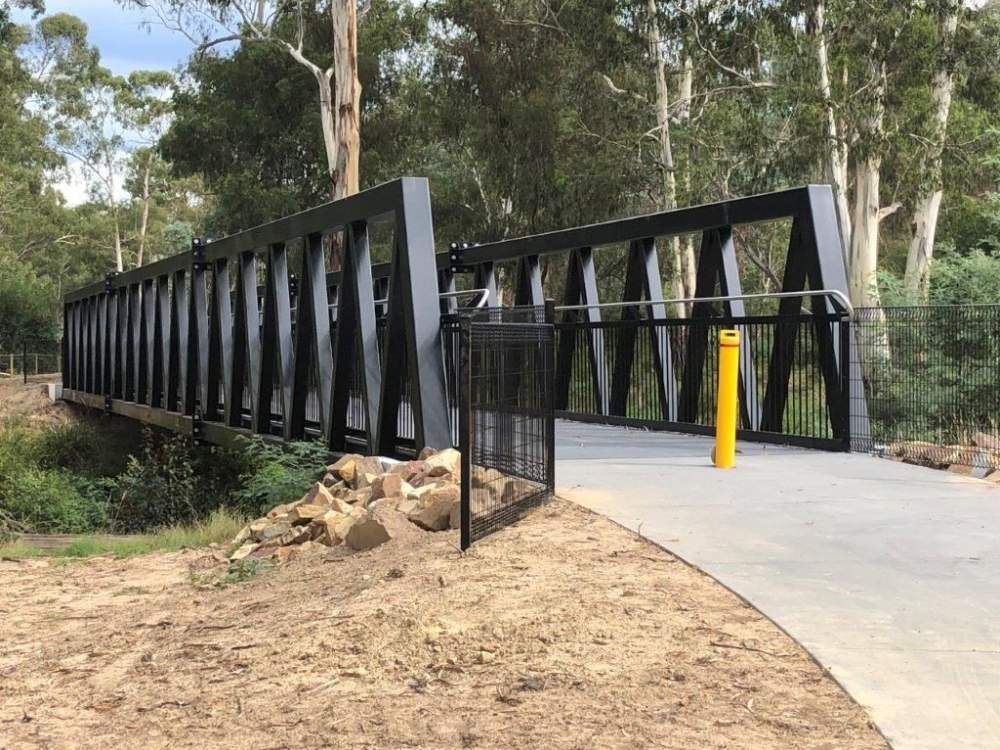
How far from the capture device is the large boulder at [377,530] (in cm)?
745

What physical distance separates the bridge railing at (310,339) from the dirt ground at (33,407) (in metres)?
8.12

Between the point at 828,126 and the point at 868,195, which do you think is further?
the point at 868,195

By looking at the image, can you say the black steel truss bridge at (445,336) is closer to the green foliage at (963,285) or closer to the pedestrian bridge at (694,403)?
the pedestrian bridge at (694,403)

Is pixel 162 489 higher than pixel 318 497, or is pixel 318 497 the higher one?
pixel 318 497

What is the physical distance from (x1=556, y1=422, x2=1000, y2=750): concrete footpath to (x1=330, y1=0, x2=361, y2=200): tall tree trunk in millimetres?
18134

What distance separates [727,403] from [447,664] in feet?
18.6

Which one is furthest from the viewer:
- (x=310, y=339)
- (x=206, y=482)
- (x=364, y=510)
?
(x=206, y=482)

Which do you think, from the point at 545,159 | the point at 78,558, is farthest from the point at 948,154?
the point at 78,558

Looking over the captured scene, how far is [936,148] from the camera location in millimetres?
25984

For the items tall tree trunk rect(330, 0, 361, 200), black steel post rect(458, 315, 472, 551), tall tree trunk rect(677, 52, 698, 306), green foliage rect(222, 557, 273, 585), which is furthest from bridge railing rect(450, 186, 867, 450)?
tall tree trunk rect(677, 52, 698, 306)

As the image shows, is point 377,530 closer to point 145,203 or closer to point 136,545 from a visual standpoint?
point 136,545

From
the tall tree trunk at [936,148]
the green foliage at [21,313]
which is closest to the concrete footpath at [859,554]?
the tall tree trunk at [936,148]

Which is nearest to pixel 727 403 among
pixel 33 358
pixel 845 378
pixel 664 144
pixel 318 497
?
pixel 845 378

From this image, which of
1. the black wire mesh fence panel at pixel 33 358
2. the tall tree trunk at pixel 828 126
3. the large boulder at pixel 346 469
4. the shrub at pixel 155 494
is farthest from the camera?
the black wire mesh fence panel at pixel 33 358
